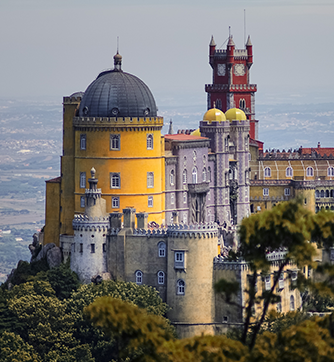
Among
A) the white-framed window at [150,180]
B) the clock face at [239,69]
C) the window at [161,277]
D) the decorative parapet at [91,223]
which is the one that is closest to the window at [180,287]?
the window at [161,277]

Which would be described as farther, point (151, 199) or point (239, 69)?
point (239, 69)

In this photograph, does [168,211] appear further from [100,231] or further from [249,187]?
[249,187]

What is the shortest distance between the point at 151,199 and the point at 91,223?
10.8 metres

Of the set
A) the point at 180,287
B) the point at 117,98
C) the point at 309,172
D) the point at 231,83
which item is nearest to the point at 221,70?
the point at 231,83

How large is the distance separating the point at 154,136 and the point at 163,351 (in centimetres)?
5891

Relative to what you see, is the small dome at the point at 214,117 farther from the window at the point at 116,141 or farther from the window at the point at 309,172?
the window at the point at 309,172

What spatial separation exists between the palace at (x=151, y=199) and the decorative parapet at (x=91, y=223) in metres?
0.10

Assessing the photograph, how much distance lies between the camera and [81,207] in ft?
425

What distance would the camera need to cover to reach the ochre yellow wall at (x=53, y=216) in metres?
133

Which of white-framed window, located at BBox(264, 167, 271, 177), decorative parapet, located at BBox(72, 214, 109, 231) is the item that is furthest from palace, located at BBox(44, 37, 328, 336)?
white-framed window, located at BBox(264, 167, 271, 177)

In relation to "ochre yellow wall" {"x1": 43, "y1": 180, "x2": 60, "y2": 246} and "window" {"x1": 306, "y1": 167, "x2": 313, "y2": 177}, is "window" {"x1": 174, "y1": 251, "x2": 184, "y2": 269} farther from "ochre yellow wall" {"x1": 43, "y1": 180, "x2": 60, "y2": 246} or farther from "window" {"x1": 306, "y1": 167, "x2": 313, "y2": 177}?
"window" {"x1": 306, "y1": 167, "x2": 313, "y2": 177}

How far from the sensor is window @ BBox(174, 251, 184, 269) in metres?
117

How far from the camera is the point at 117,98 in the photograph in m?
128

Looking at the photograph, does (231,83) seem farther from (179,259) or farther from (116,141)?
(179,259)
